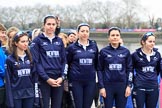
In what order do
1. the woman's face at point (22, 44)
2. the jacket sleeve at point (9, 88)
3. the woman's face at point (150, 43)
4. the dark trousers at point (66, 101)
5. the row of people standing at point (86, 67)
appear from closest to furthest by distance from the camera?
the jacket sleeve at point (9, 88)
the woman's face at point (22, 44)
the row of people standing at point (86, 67)
the woman's face at point (150, 43)
the dark trousers at point (66, 101)

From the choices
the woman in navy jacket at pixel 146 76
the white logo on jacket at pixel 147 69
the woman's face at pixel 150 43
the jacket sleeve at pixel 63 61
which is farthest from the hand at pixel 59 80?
the woman's face at pixel 150 43

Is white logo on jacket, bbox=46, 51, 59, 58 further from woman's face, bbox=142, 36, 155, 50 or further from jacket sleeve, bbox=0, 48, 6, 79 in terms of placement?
woman's face, bbox=142, 36, 155, 50

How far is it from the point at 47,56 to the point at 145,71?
1.76 metres

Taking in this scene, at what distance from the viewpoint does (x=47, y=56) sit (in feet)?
17.2

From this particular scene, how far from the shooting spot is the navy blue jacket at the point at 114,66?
5430 millimetres

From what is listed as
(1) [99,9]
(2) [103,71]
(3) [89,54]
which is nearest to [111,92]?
(2) [103,71]

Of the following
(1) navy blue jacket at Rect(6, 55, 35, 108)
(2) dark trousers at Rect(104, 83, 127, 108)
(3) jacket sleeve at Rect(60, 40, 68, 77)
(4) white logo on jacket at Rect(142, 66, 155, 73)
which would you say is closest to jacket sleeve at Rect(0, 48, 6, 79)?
(1) navy blue jacket at Rect(6, 55, 35, 108)

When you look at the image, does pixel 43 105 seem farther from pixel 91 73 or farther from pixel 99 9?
pixel 99 9

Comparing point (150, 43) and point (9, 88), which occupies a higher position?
point (150, 43)

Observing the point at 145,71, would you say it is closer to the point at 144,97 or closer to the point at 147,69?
the point at 147,69

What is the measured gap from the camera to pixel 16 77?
4.95 metres

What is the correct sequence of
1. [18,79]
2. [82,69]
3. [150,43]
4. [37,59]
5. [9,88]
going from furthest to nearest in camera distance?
[150,43] → [82,69] → [37,59] → [18,79] → [9,88]

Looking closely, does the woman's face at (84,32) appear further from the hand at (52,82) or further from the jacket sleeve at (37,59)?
the hand at (52,82)

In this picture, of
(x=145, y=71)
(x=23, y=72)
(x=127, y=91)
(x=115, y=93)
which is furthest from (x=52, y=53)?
(x=145, y=71)
